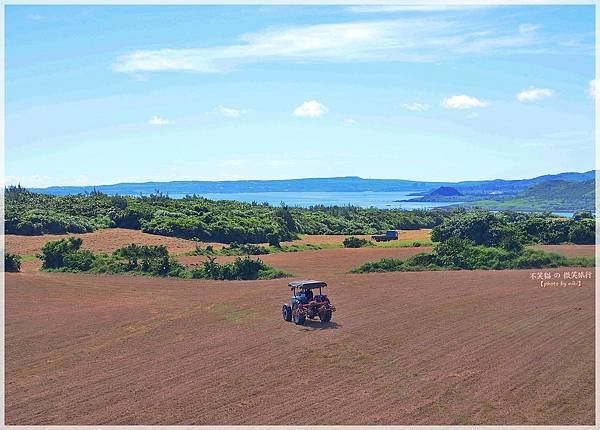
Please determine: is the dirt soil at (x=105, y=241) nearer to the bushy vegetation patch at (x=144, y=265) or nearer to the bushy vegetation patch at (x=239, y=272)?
the bushy vegetation patch at (x=144, y=265)

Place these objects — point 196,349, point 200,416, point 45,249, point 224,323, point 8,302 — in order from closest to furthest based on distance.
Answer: point 200,416 < point 196,349 < point 224,323 < point 8,302 < point 45,249

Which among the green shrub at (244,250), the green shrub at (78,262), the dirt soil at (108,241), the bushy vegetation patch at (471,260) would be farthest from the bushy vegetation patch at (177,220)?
the bushy vegetation patch at (471,260)

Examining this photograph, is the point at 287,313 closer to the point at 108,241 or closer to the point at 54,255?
the point at 54,255

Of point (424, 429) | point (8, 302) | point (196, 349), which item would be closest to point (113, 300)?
point (8, 302)

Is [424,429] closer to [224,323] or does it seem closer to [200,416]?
[200,416]

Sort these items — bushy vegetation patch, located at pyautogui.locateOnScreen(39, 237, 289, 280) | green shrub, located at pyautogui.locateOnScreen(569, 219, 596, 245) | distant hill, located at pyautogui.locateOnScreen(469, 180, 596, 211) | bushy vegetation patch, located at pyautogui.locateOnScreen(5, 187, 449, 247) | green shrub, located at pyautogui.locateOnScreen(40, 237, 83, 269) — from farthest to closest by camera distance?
1. distant hill, located at pyautogui.locateOnScreen(469, 180, 596, 211)
2. bushy vegetation patch, located at pyautogui.locateOnScreen(5, 187, 449, 247)
3. green shrub, located at pyautogui.locateOnScreen(569, 219, 596, 245)
4. green shrub, located at pyautogui.locateOnScreen(40, 237, 83, 269)
5. bushy vegetation patch, located at pyautogui.locateOnScreen(39, 237, 289, 280)

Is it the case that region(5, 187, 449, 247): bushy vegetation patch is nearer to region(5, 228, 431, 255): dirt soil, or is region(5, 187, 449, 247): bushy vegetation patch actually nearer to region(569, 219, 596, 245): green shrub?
region(5, 228, 431, 255): dirt soil

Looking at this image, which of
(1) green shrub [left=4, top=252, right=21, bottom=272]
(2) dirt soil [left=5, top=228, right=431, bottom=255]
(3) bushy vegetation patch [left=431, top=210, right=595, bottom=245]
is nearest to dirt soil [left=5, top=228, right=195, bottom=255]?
(2) dirt soil [left=5, top=228, right=431, bottom=255]
